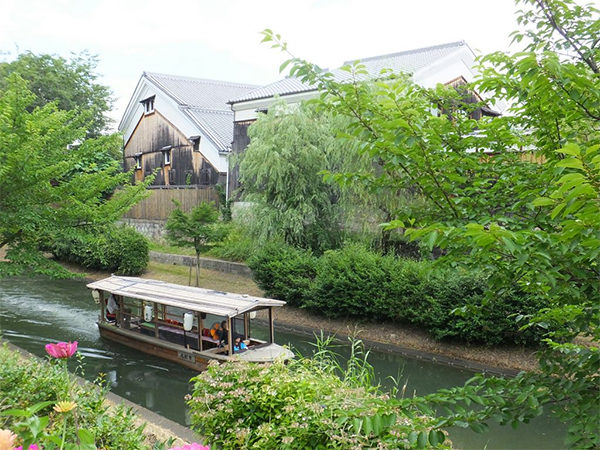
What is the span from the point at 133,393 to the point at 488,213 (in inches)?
346

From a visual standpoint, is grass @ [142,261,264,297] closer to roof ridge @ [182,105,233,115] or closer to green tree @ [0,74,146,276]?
green tree @ [0,74,146,276]

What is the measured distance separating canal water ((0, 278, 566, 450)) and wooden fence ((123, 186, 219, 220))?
25.7 feet

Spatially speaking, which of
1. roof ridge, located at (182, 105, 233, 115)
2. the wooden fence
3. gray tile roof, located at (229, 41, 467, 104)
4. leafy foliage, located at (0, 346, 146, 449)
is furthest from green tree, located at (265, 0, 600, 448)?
roof ridge, located at (182, 105, 233, 115)

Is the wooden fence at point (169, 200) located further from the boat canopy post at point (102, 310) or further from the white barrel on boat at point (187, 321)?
the white barrel on boat at point (187, 321)

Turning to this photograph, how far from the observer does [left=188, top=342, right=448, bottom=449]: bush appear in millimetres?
3627

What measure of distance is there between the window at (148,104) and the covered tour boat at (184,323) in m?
17.6

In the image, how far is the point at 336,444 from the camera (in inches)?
145

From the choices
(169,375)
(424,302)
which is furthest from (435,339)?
(169,375)

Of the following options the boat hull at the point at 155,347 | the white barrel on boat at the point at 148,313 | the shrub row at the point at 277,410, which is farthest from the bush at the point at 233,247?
the shrub row at the point at 277,410

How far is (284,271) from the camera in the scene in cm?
1547

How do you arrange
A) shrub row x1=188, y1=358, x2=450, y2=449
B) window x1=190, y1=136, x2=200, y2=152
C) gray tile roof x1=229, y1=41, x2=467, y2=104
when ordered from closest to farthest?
shrub row x1=188, y1=358, x2=450, y2=449
gray tile roof x1=229, y1=41, x2=467, y2=104
window x1=190, y1=136, x2=200, y2=152

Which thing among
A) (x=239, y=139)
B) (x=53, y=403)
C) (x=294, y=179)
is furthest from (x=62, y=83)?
(x=53, y=403)

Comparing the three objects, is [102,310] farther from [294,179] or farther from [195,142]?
[195,142]

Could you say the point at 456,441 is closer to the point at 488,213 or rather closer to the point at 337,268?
the point at 488,213
